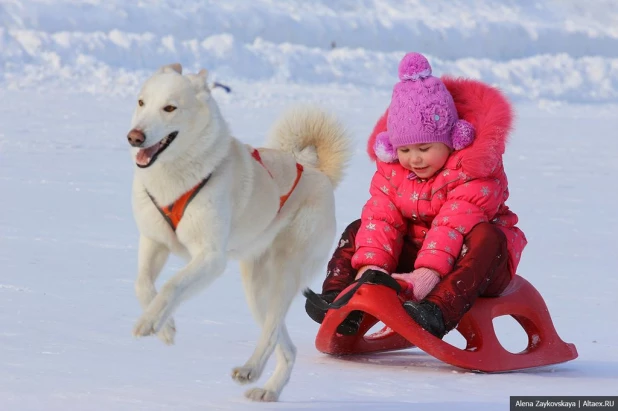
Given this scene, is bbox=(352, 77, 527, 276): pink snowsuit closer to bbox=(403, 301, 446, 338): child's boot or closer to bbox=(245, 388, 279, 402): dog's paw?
bbox=(403, 301, 446, 338): child's boot

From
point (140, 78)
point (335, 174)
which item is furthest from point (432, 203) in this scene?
point (140, 78)

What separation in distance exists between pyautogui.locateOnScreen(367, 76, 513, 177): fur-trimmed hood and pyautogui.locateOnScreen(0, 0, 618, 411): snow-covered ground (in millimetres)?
497

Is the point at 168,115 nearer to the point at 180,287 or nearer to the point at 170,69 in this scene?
the point at 170,69

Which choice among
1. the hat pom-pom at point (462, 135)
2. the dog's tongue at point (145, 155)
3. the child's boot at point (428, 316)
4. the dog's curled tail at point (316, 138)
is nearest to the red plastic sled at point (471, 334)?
the child's boot at point (428, 316)

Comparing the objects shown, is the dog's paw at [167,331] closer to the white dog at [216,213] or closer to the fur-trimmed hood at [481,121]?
the white dog at [216,213]

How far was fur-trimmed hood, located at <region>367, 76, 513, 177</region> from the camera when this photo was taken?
3.82m

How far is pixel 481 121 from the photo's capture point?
3990mm

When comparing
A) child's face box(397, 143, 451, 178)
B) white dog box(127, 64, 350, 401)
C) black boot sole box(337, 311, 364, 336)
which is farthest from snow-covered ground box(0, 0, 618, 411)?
child's face box(397, 143, 451, 178)

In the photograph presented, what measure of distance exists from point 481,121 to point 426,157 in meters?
0.28

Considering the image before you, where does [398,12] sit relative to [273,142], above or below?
below

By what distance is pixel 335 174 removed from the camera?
3.89m

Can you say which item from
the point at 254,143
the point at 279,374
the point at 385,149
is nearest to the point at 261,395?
the point at 279,374

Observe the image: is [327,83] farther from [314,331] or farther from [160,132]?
[160,132]

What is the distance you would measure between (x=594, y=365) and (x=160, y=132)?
6.85 feet
